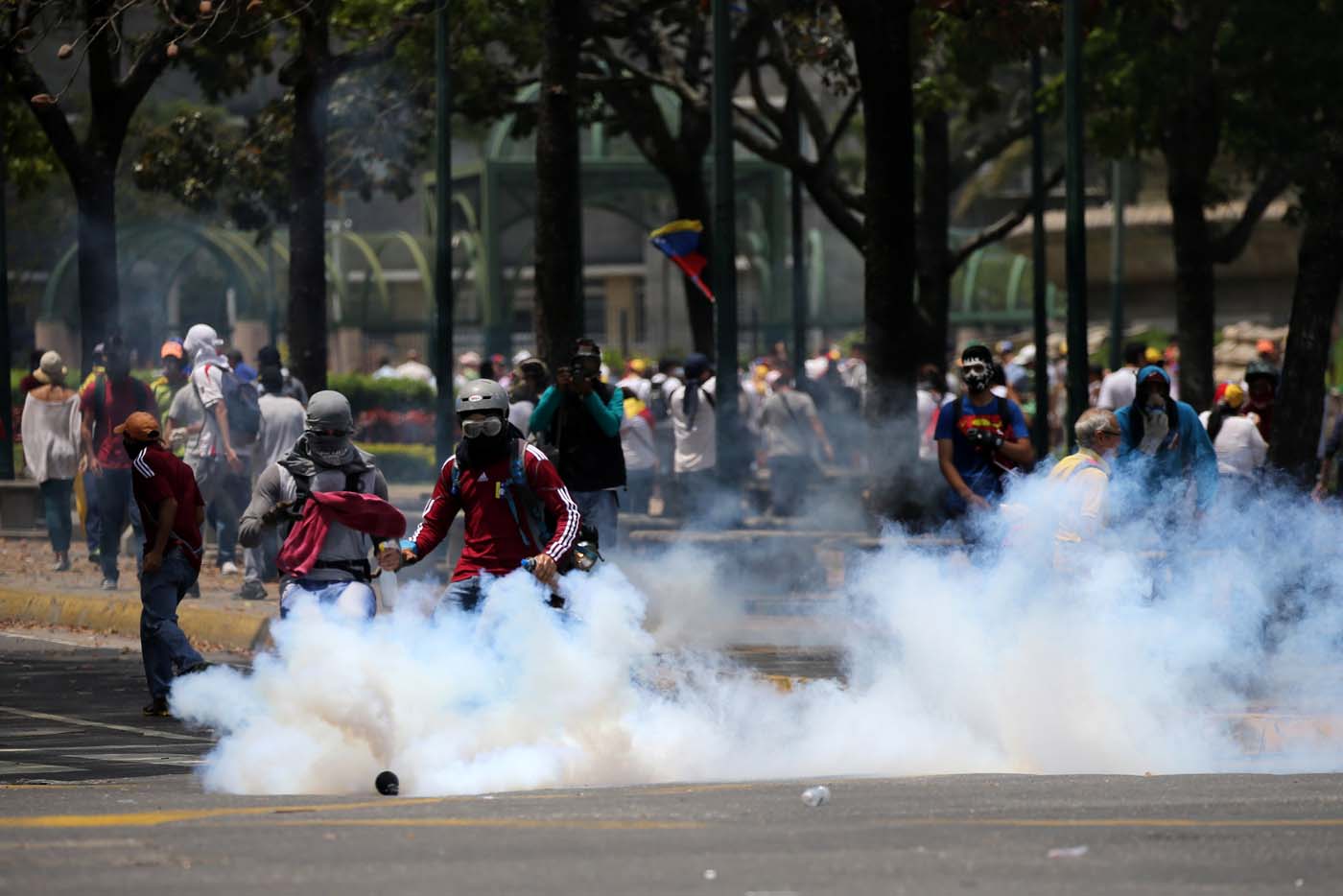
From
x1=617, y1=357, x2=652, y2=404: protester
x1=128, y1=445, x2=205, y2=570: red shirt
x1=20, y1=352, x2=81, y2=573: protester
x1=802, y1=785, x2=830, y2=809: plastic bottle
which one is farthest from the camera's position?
x1=617, y1=357, x2=652, y2=404: protester

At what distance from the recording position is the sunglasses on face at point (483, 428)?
957 centimetres

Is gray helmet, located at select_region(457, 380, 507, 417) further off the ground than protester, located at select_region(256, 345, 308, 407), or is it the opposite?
gray helmet, located at select_region(457, 380, 507, 417)

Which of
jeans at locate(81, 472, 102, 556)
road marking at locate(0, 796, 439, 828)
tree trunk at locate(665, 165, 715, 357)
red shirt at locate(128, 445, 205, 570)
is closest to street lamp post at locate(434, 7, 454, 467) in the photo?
jeans at locate(81, 472, 102, 556)

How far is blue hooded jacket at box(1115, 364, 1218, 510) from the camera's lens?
42.3ft

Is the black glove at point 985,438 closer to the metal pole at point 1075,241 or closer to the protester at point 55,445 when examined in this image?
the metal pole at point 1075,241

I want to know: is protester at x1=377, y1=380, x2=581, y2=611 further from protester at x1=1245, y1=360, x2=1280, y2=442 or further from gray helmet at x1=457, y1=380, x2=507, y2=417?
protester at x1=1245, y1=360, x2=1280, y2=442

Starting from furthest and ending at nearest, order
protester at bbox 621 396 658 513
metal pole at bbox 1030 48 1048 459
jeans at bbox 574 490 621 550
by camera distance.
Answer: metal pole at bbox 1030 48 1048 459 → protester at bbox 621 396 658 513 → jeans at bbox 574 490 621 550

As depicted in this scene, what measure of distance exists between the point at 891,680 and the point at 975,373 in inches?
125

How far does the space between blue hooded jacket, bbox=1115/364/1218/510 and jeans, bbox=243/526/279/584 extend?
19.9ft

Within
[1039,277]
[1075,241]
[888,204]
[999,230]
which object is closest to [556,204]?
[888,204]

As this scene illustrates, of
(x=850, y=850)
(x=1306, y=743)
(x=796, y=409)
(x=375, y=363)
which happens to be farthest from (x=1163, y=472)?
(x=375, y=363)

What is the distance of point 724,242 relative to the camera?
59.6ft

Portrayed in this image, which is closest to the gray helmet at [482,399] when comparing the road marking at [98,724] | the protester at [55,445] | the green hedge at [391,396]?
the road marking at [98,724]

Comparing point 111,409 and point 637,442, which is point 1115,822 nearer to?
point 111,409
